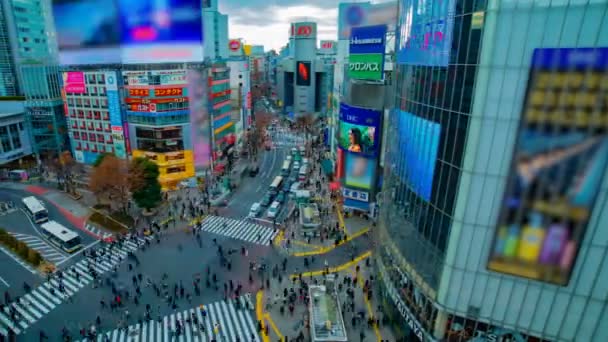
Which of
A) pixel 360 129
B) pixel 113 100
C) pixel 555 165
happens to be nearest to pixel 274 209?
pixel 360 129

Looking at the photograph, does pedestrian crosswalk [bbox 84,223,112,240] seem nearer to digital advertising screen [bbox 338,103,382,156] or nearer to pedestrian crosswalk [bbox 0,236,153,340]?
pedestrian crosswalk [bbox 0,236,153,340]

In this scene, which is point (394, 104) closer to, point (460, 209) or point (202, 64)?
point (460, 209)

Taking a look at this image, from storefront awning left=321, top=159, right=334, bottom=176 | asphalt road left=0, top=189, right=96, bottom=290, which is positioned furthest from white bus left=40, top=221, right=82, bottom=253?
storefront awning left=321, top=159, right=334, bottom=176

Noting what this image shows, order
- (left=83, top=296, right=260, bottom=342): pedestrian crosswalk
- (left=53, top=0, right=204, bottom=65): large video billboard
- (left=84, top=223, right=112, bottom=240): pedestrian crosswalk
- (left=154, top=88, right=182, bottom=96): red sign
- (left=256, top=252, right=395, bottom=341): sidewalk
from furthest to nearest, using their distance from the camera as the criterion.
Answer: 1. (left=154, top=88, right=182, bottom=96): red sign
2. (left=53, top=0, right=204, bottom=65): large video billboard
3. (left=84, top=223, right=112, bottom=240): pedestrian crosswalk
4. (left=256, top=252, right=395, bottom=341): sidewalk
5. (left=83, top=296, right=260, bottom=342): pedestrian crosswalk

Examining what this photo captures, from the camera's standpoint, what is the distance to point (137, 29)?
164ft

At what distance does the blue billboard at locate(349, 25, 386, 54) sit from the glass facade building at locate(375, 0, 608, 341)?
20026 millimetres

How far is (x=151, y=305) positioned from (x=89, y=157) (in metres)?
41.4

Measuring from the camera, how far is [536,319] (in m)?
16.2

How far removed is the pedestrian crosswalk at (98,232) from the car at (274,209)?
18391 millimetres

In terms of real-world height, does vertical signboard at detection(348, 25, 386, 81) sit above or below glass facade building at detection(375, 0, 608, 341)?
above

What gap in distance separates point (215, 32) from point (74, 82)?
62303mm

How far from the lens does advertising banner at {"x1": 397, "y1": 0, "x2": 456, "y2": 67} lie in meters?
17.2

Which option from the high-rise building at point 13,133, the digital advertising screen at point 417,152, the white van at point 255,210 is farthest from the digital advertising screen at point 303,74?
the digital advertising screen at point 417,152

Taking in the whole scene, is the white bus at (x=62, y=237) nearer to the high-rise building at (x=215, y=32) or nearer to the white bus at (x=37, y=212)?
the white bus at (x=37, y=212)
